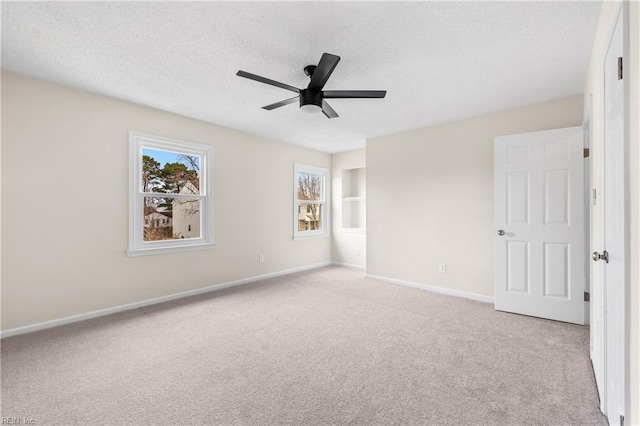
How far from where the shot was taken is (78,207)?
10.3 feet

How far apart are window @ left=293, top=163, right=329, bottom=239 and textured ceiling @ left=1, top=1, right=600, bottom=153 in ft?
7.99

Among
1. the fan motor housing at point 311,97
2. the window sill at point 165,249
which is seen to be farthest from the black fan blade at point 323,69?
the window sill at point 165,249

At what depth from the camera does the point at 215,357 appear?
2.37 meters

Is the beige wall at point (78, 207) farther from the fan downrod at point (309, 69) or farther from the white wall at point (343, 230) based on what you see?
the white wall at point (343, 230)

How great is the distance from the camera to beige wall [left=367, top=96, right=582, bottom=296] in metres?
3.78

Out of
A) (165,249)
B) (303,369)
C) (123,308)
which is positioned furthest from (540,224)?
(123,308)

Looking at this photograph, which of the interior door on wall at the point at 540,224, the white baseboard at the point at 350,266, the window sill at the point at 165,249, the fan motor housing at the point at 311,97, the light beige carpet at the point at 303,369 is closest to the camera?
the light beige carpet at the point at 303,369

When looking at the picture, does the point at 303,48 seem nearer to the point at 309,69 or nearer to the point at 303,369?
the point at 309,69

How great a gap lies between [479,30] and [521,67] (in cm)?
85

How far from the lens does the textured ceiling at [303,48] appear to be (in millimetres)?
1908

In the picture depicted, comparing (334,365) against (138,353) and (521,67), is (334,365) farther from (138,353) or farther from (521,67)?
(521,67)

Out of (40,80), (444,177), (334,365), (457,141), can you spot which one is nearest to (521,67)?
(457,141)

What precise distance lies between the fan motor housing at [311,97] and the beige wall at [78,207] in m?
2.24

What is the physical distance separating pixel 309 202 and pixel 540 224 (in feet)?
12.6
